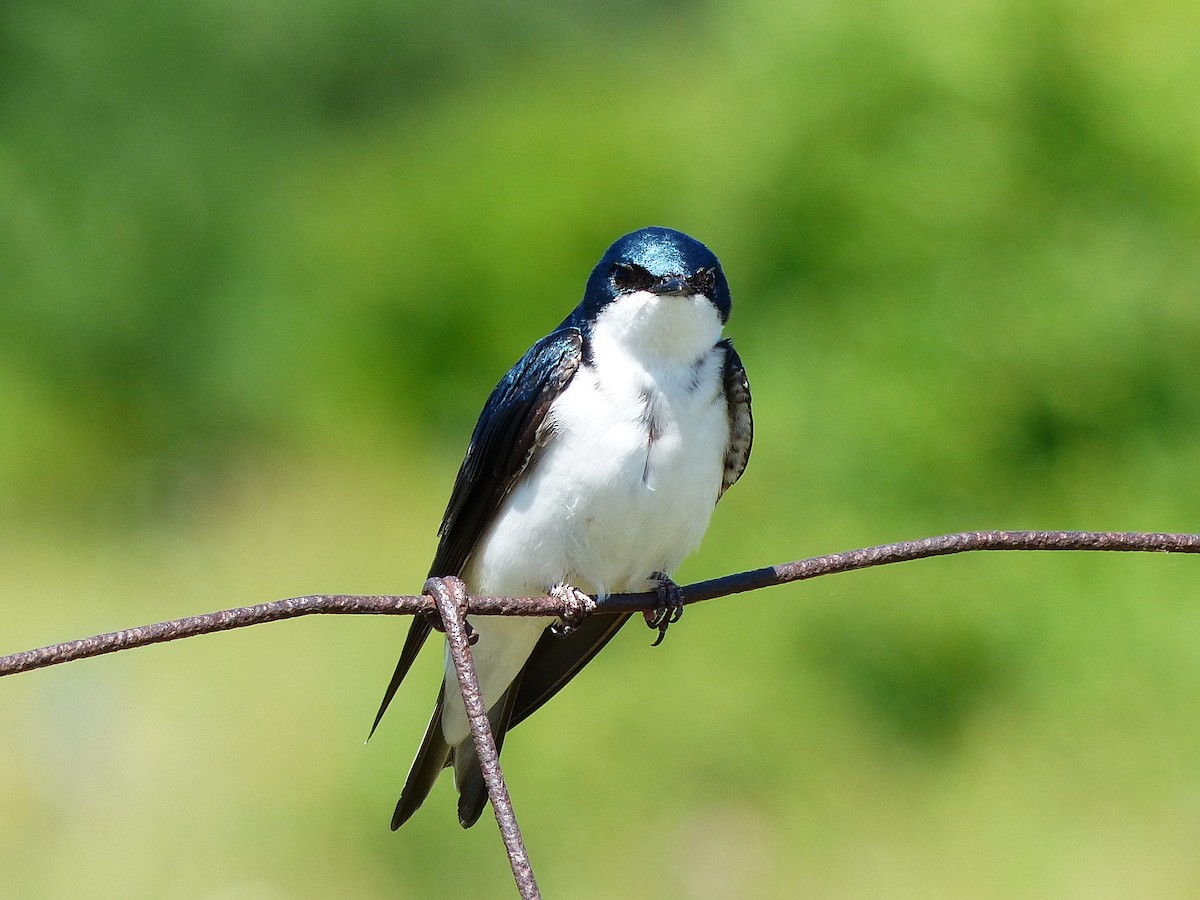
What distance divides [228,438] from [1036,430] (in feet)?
12.3

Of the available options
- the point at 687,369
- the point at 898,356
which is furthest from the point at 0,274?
the point at 687,369

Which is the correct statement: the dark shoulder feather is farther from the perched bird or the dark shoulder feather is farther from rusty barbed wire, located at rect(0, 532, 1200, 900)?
rusty barbed wire, located at rect(0, 532, 1200, 900)

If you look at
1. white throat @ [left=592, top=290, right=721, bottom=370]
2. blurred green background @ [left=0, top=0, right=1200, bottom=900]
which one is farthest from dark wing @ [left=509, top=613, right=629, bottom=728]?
blurred green background @ [left=0, top=0, right=1200, bottom=900]

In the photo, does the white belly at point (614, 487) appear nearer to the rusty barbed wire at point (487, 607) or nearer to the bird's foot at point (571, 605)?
the bird's foot at point (571, 605)

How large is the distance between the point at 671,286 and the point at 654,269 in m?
0.06

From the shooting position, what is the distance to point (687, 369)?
2545 millimetres

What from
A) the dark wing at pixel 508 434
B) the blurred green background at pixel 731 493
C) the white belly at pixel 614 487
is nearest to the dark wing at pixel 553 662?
the white belly at pixel 614 487

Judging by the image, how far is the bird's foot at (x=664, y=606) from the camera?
8.16ft

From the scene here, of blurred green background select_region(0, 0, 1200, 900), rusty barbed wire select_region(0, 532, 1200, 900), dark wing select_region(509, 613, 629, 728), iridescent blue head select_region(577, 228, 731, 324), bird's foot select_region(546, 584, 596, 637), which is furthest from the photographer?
blurred green background select_region(0, 0, 1200, 900)

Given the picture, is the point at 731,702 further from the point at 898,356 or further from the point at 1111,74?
the point at 1111,74

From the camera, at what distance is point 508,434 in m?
2.58

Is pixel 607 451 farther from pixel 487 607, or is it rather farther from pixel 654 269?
pixel 487 607

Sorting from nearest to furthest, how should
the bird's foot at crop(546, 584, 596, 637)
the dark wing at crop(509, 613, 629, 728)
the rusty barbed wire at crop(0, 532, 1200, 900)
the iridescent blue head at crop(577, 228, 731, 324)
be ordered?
the rusty barbed wire at crop(0, 532, 1200, 900) < the bird's foot at crop(546, 584, 596, 637) < the iridescent blue head at crop(577, 228, 731, 324) < the dark wing at crop(509, 613, 629, 728)

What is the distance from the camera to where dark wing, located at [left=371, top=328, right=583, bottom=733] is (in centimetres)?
254
